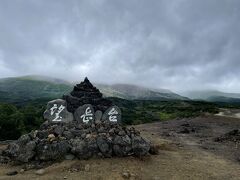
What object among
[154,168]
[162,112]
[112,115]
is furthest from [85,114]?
[162,112]

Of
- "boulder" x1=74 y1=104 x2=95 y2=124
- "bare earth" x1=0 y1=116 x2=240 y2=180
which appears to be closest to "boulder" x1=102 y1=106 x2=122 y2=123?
"boulder" x1=74 y1=104 x2=95 y2=124

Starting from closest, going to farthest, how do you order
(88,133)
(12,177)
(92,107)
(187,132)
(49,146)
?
(12,177) < (49,146) < (88,133) < (92,107) < (187,132)

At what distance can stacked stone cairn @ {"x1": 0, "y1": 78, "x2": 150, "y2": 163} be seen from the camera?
14.3 metres

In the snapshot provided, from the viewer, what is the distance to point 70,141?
14852 mm

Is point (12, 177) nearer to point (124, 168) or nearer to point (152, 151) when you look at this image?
point (124, 168)

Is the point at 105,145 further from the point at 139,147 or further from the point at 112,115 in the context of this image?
the point at 112,115

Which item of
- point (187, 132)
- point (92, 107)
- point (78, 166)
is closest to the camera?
point (78, 166)

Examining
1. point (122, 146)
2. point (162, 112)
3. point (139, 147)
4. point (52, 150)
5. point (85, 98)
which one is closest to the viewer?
point (52, 150)

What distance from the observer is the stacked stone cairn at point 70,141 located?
1433 centimetres

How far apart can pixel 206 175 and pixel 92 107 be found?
8016 mm

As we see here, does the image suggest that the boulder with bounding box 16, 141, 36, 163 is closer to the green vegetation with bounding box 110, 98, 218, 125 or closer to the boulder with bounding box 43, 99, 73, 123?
the boulder with bounding box 43, 99, 73, 123

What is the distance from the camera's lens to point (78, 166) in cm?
1332

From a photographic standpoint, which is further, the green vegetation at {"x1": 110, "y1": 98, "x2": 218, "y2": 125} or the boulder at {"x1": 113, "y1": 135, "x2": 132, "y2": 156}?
the green vegetation at {"x1": 110, "y1": 98, "x2": 218, "y2": 125}

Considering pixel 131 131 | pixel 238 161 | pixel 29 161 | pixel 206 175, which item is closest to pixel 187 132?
pixel 238 161
